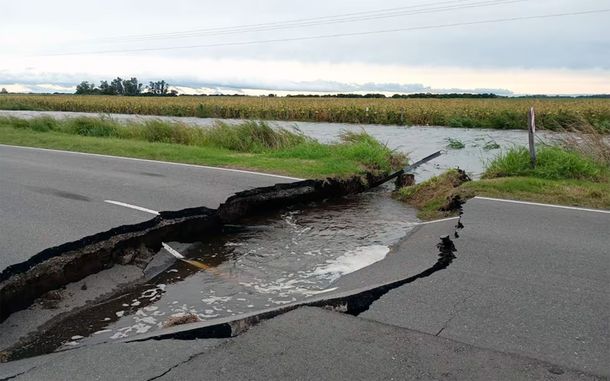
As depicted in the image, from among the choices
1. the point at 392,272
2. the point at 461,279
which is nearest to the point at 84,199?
the point at 392,272

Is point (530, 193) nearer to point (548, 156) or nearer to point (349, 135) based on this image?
point (548, 156)

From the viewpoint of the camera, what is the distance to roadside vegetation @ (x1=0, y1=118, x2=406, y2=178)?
12328mm

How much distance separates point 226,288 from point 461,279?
230 centimetres

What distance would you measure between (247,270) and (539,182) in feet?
20.8

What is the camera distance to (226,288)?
17.3ft

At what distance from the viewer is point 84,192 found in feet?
29.3

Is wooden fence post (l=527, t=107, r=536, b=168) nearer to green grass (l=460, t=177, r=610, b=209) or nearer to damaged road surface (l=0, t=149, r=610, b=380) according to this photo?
green grass (l=460, t=177, r=610, b=209)

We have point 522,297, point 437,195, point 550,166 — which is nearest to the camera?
point 522,297

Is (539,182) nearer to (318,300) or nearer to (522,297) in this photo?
(522,297)

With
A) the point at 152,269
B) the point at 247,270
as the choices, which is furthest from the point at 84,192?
the point at 247,270

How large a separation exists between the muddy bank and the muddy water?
26cm

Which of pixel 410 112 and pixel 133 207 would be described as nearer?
pixel 133 207

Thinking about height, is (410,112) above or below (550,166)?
above

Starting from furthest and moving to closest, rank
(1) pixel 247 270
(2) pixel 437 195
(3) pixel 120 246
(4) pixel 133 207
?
(2) pixel 437 195 → (4) pixel 133 207 → (3) pixel 120 246 → (1) pixel 247 270
